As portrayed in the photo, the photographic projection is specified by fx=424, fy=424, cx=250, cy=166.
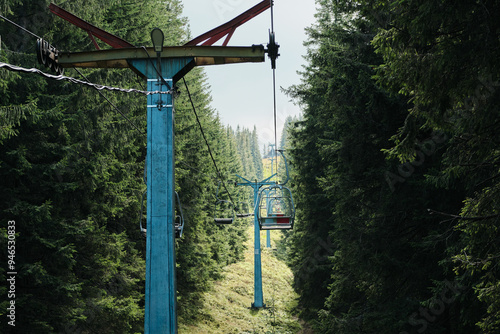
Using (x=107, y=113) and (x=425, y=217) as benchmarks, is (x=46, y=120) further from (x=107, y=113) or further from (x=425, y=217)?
(x=425, y=217)

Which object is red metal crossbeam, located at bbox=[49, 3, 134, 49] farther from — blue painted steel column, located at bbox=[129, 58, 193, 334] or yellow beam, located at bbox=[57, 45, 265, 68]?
blue painted steel column, located at bbox=[129, 58, 193, 334]

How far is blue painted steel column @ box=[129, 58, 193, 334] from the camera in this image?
233 inches

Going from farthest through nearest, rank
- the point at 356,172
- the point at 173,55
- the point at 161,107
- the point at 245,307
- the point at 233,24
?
the point at 245,307 < the point at 356,172 < the point at 233,24 < the point at 173,55 < the point at 161,107

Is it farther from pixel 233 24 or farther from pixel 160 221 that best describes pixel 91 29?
pixel 160 221

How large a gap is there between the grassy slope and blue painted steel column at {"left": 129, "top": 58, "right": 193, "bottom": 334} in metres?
13.5

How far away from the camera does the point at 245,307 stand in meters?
27.7

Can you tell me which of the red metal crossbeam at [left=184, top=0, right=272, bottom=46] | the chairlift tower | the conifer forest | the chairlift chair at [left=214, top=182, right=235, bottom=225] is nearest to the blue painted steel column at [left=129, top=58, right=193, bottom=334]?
the chairlift tower

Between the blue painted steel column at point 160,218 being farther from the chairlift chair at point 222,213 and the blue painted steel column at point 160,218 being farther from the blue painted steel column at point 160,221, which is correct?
the chairlift chair at point 222,213

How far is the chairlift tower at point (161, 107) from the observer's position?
19.5 feet

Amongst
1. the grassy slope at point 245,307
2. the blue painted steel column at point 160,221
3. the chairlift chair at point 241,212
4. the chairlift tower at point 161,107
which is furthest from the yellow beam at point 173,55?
the grassy slope at point 245,307

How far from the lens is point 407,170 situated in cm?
930

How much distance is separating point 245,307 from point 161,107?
2365cm

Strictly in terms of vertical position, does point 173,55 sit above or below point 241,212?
above

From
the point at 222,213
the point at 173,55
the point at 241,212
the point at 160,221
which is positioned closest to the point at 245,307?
the point at 241,212
